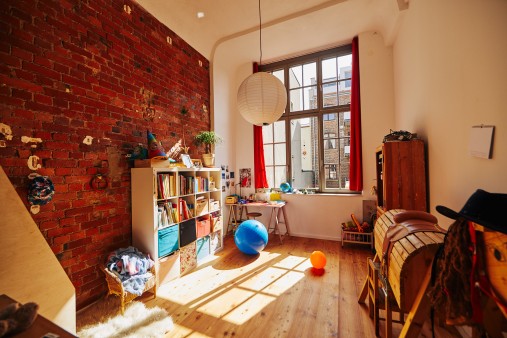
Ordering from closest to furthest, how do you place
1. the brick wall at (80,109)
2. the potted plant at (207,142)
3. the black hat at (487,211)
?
the black hat at (487,211) → the brick wall at (80,109) → the potted plant at (207,142)

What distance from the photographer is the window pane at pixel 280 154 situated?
15.1ft

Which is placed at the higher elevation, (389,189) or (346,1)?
(346,1)

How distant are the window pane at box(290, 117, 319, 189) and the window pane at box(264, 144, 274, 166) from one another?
0.47m

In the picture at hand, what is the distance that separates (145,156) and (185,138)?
967mm

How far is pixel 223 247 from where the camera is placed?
12.3 ft

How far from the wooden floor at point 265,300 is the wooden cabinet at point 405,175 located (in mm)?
1061

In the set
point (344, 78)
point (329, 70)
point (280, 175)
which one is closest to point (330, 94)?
point (344, 78)

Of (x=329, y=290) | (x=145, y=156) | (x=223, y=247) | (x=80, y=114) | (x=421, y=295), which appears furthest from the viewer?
(x=223, y=247)

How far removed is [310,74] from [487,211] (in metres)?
4.16

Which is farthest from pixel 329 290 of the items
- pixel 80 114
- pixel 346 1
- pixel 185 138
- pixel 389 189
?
pixel 346 1

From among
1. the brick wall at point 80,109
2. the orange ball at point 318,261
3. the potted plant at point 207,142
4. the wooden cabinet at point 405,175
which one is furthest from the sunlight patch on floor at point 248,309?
the potted plant at point 207,142

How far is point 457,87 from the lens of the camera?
169 cm

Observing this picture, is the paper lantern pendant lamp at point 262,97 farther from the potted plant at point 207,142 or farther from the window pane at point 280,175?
the window pane at point 280,175

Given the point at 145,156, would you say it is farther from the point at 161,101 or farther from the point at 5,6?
the point at 5,6
